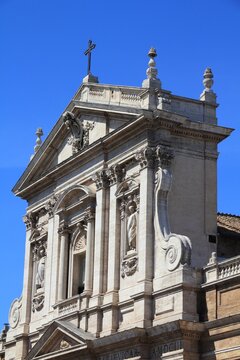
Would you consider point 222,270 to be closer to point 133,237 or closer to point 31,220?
point 133,237

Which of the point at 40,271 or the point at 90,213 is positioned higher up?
the point at 90,213

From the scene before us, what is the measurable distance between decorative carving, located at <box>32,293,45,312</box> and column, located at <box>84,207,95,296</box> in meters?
3.75

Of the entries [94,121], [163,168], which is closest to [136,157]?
[163,168]

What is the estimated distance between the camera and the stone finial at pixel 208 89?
3083cm

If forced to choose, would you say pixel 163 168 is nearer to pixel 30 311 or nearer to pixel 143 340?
pixel 143 340

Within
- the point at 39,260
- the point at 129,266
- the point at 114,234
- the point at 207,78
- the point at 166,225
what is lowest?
the point at 129,266

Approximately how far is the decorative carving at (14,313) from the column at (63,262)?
399 cm

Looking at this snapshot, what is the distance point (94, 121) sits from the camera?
33.1 m

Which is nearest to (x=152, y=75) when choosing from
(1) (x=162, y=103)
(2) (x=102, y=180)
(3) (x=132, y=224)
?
(1) (x=162, y=103)

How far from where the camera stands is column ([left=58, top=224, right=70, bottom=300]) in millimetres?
33094

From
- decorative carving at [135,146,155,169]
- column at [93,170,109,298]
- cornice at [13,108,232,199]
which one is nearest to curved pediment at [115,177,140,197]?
decorative carving at [135,146,155,169]

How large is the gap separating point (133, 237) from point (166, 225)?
1.56 m

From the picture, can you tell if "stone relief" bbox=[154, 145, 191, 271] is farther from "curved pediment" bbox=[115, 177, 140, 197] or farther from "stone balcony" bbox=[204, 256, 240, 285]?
"curved pediment" bbox=[115, 177, 140, 197]

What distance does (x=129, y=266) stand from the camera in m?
29.7
